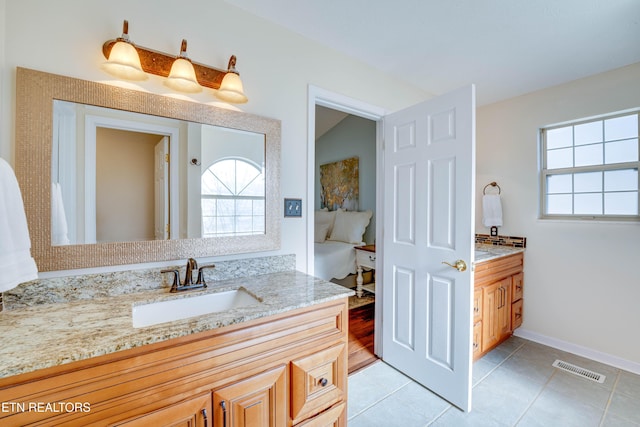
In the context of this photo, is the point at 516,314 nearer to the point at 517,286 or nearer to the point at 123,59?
the point at 517,286

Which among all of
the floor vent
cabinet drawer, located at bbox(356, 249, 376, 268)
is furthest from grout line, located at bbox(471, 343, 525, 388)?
cabinet drawer, located at bbox(356, 249, 376, 268)

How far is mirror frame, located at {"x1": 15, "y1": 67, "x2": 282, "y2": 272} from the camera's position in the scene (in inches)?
39.4

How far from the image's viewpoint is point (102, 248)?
3.75ft

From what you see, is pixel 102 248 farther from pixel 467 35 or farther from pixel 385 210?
pixel 467 35

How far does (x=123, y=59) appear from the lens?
42.6 inches

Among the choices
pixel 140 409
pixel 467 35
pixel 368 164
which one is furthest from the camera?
pixel 368 164

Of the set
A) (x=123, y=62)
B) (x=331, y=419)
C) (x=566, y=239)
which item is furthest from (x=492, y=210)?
(x=123, y=62)

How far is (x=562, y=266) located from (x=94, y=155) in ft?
11.4

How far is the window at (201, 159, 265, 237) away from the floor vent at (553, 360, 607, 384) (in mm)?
2572

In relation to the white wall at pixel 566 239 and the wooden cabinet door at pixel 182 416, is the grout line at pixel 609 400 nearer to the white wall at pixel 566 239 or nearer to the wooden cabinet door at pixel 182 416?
the white wall at pixel 566 239

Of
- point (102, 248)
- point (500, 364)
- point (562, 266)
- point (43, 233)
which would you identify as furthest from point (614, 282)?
point (43, 233)

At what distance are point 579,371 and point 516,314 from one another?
22.1 inches

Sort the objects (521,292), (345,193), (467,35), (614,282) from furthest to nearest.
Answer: (345,193) → (521,292) → (614,282) → (467,35)

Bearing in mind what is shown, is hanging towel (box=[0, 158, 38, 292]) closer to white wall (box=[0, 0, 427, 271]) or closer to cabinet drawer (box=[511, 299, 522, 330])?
white wall (box=[0, 0, 427, 271])
